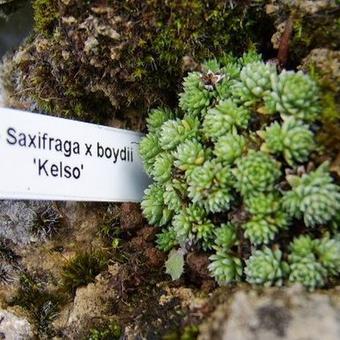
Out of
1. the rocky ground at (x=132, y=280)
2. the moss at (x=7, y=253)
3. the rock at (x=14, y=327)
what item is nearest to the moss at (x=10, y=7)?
the rocky ground at (x=132, y=280)

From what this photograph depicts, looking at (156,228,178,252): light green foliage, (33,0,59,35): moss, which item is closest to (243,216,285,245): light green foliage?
(156,228,178,252): light green foliage

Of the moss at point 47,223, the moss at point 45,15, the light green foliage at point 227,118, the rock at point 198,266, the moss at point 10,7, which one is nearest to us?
the light green foliage at point 227,118

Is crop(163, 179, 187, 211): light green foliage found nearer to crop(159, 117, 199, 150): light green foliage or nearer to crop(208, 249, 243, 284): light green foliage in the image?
crop(159, 117, 199, 150): light green foliage

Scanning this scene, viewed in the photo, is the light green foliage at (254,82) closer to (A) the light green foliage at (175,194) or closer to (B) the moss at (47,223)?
(A) the light green foliage at (175,194)

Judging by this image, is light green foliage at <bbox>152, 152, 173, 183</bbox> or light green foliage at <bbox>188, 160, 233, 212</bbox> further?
light green foliage at <bbox>152, 152, 173, 183</bbox>

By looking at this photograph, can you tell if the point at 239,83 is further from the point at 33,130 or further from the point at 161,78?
the point at 33,130

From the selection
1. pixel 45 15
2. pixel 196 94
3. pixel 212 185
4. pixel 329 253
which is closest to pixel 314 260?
pixel 329 253
